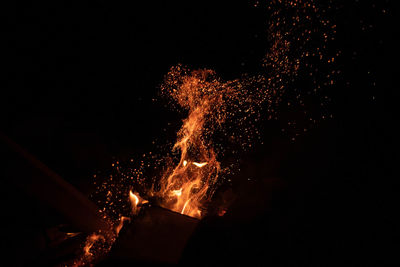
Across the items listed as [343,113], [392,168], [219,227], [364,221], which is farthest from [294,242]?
[343,113]

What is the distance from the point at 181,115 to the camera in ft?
13.5

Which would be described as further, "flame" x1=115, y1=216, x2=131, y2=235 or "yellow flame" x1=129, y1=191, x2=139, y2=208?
"yellow flame" x1=129, y1=191, x2=139, y2=208

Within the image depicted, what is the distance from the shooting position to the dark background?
7.97 feet

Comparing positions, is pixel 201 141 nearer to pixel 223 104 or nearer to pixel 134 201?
pixel 223 104

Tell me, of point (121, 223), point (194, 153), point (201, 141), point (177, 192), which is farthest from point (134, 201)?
point (201, 141)

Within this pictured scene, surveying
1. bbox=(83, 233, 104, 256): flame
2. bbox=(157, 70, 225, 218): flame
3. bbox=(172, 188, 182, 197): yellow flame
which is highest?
bbox=(157, 70, 225, 218): flame

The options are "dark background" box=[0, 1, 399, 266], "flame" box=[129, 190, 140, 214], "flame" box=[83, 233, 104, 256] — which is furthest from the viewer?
"flame" box=[129, 190, 140, 214]

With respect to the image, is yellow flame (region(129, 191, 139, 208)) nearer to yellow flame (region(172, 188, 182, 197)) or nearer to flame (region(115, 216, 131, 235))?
flame (region(115, 216, 131, 235))

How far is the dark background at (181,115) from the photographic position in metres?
2.43

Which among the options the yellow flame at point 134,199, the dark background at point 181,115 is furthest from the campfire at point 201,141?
the dark background at point 181,115

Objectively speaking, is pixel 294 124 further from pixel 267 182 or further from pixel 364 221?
pixel 364 221

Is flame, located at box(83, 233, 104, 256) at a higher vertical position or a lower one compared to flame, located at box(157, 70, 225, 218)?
lower

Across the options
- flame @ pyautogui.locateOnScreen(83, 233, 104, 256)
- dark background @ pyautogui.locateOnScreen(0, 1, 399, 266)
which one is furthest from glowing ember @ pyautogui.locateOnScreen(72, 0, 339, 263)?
flame @ pyautogui.locateOnScreen(83, 233, 104, 256)

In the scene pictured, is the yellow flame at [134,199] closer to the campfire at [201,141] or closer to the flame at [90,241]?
the campfire at [201,141]
